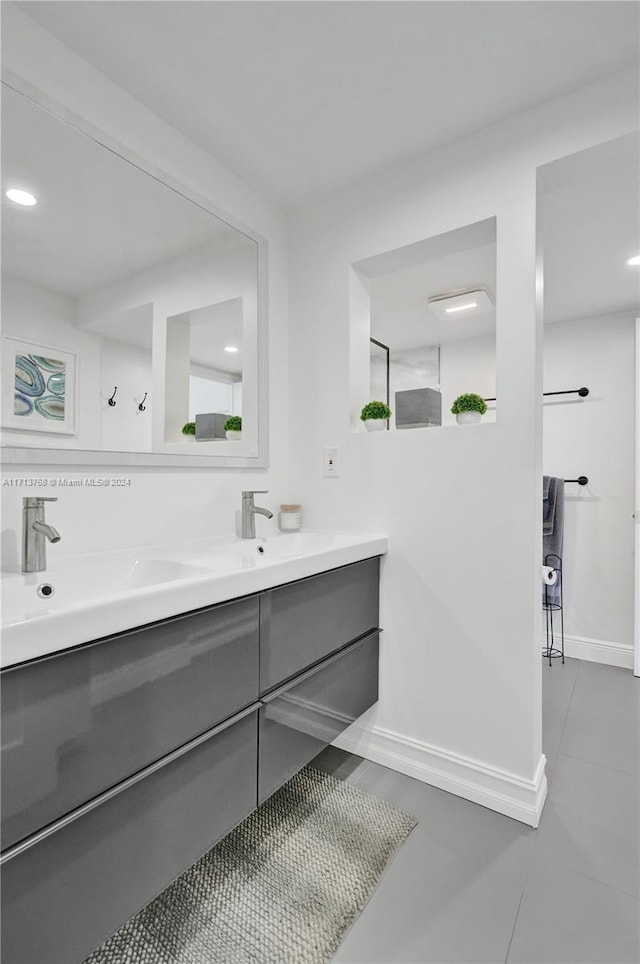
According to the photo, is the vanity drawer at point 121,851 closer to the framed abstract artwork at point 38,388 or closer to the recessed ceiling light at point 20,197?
the framed abstract artwork at point 38,388

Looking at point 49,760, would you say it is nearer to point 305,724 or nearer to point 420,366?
point 305,724

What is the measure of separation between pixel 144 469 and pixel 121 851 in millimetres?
1029

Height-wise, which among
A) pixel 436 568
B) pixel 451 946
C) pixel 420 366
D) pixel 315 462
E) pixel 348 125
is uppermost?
pixel 348 125

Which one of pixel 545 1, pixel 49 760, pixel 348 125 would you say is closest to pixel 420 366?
pixel 348 125

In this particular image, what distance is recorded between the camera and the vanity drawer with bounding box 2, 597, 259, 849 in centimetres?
80

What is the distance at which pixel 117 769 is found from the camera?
94 centimetres

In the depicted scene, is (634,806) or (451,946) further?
(634,806)

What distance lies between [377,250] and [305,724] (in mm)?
1800

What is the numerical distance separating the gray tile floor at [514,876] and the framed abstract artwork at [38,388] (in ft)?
5.05

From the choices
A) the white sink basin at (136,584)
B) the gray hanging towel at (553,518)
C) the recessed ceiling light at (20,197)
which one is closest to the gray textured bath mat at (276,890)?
the white sink basin at (136,584)

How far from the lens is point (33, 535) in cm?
121

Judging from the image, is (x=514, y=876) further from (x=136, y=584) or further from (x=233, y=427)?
(x=233, y=427)

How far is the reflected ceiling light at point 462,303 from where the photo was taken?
275 cm

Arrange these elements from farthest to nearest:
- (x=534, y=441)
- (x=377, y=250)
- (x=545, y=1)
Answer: (x=377, y=250)
(x=534, y=441)
(x=545, y=1)
